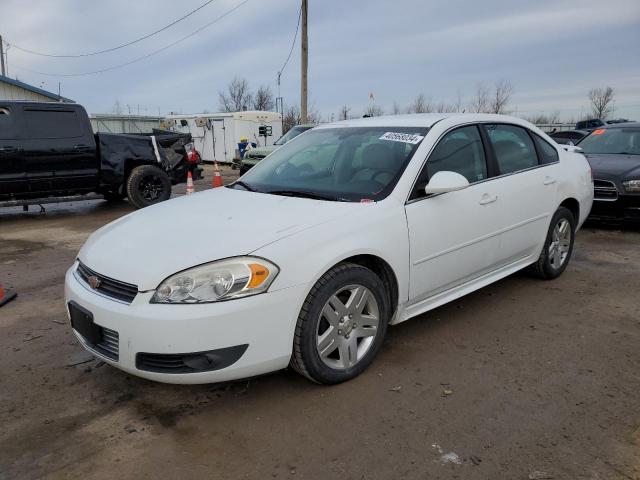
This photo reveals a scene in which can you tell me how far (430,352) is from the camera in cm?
351

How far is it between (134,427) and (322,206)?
1.61 meters

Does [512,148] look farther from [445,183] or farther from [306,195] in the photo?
[306,195]

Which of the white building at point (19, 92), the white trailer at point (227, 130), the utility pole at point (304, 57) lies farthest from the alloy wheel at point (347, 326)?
the white building at point (19, 92)

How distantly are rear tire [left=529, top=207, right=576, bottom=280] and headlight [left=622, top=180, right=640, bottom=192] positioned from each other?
2.55 m

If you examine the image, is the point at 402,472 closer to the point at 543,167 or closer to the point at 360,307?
the point at 360,307

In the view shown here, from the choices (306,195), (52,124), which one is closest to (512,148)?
(306,195)

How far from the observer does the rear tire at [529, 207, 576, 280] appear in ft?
15.7

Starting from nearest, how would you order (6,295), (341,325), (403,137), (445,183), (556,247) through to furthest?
(341,325) < (445,183) < (403,137) < (6,295) < (556,247)

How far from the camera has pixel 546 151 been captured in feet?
15.7

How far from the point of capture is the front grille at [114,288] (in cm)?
265

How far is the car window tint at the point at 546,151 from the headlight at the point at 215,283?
322 cm

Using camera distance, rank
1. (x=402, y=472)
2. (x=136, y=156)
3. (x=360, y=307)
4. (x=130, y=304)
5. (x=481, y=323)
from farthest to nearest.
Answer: (x=136, y=156), (x=481, y=323), (x=360, y=307), (x=130, y=304), (x=402, y=472)

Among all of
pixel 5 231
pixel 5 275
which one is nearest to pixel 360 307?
pixel 5 275

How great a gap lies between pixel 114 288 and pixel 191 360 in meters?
0.60
